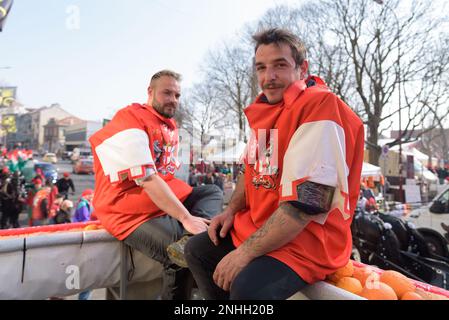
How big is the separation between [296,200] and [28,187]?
29.9ft

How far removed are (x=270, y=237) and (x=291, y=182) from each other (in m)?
0.21

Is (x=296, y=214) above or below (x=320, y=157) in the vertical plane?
below

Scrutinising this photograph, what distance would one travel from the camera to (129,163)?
204 cm

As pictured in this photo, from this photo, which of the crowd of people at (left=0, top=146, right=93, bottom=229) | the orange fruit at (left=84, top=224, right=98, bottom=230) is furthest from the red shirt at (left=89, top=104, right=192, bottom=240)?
the crowd of people at (left=0, top=146, right=93, bottom=229)

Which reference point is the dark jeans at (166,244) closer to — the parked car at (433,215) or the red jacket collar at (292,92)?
the red jacket collar at (292,92)

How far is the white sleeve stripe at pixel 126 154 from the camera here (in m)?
2.04

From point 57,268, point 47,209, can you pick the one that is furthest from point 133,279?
point 47,209

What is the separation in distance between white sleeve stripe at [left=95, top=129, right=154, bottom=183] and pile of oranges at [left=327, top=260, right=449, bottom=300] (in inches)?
46.2

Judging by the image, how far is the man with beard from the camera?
204 centimetres

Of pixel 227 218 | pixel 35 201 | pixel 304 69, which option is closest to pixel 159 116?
pixel 227 218

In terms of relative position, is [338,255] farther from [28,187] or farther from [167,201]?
[28,187]

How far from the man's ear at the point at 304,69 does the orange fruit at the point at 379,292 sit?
92cm

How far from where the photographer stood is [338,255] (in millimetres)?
1401

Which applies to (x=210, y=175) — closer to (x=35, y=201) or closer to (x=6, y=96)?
(x=35, y=201)
